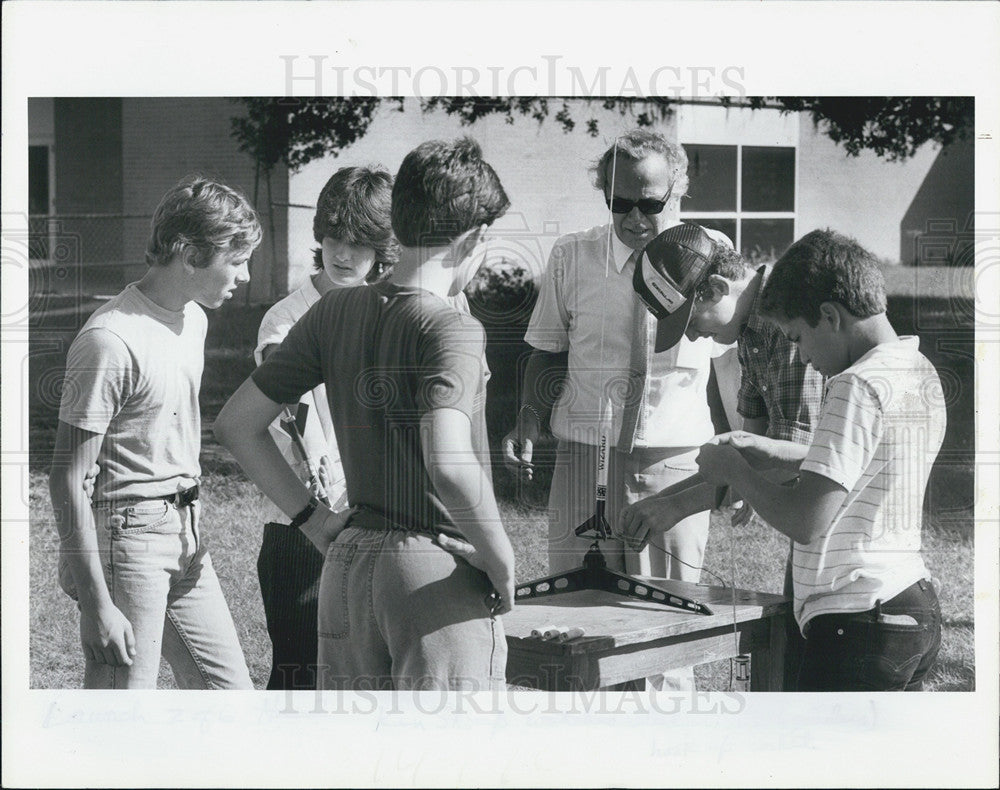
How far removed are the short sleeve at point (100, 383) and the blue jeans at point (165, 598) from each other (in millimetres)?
267

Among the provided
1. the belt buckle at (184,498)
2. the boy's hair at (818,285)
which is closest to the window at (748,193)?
the boy's hair at (818,285)

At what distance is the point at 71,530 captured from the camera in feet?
10.4

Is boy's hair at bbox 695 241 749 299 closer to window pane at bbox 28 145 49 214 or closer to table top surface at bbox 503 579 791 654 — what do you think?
table top surface at bbox 503 579 791 654

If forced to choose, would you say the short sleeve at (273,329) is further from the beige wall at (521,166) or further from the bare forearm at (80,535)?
the bare forearm at (80,535)

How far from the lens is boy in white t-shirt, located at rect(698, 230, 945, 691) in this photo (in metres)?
2.68

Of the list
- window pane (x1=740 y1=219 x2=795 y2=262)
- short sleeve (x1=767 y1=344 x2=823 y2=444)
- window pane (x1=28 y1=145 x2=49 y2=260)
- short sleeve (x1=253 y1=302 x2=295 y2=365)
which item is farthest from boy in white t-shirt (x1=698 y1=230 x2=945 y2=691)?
window pane (x1=28 y1=145 x2=49 y2=260)

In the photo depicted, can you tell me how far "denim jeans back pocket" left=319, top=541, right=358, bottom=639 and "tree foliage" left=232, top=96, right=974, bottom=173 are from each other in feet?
4.31

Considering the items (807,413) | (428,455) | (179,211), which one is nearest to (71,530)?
(179,211)

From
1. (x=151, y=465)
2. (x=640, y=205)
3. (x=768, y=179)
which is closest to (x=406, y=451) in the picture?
(x=151, y=465)

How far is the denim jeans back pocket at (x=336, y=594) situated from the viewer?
2578 millimetres

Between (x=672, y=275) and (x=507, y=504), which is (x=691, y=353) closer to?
(x=672, y=275)

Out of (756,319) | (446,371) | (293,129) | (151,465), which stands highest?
(293,129)

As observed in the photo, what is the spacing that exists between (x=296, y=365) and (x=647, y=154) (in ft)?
4.08

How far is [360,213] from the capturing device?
333 centimetres
